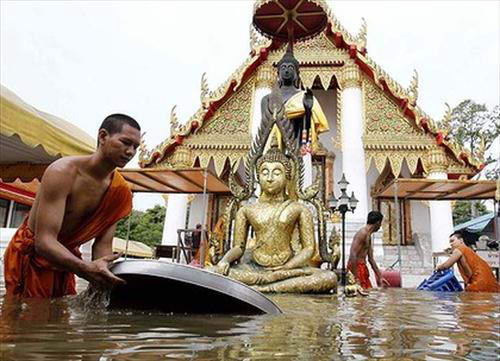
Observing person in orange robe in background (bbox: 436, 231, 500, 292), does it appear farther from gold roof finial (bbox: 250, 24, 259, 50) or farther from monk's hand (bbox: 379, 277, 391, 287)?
gold roof finial (bbox: 250, 24, 259, 50)

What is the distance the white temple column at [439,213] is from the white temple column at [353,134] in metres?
1.64

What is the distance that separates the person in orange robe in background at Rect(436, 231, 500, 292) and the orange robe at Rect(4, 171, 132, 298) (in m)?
3.76

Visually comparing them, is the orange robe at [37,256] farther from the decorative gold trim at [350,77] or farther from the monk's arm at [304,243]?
the decorative gold trim at [350,77]

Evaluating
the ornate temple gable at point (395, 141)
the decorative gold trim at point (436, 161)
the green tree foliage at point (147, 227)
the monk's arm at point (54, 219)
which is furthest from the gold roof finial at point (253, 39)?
the green tree foliage at point (147, 227)

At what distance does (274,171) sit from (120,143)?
6.76 ft

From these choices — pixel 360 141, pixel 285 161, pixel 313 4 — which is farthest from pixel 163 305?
pixel 360 141

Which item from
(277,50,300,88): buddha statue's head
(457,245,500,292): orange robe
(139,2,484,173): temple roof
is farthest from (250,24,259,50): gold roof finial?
(457,245,500,292): orange robe

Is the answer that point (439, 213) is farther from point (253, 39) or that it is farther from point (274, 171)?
point (274, 171)

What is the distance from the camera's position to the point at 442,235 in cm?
979

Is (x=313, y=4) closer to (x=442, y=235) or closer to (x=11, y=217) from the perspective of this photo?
(x=442, y=235)

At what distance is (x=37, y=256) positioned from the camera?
6.32 feet

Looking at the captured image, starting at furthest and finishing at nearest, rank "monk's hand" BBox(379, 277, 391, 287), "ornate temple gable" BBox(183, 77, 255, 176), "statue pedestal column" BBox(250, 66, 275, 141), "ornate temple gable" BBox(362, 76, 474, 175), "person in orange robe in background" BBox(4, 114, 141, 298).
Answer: "ornate temple gable" BBox(183, 77, 255, 176), "statue pedestal column" BBox(250, 66, 275, 141), "ornate temple gable" BBox(362, 76, 474, 175), "monk's hand" BBox(379, 277, 391, 287), "person in orange robe in background" BBox(4, 114, 141, 298)

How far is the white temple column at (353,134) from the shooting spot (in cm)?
993

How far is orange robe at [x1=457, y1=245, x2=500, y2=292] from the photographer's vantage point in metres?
4.56
